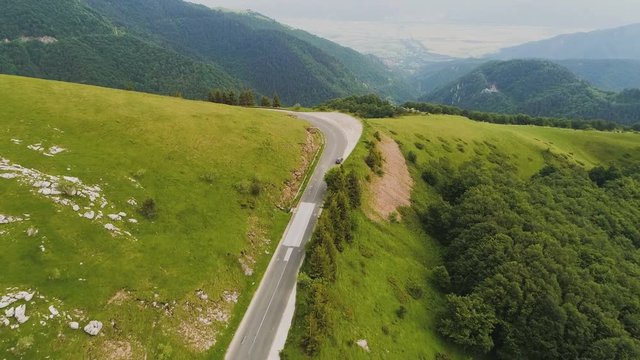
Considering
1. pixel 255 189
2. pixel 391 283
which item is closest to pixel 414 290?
pixel 391 283

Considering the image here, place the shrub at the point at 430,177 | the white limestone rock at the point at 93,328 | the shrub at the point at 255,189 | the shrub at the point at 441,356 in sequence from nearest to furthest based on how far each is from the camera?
the white limestone rock at the point at 93,328
the shrub at the point at 441,356
the shrub at the point at 255,189
the shrub at the point at 430,177

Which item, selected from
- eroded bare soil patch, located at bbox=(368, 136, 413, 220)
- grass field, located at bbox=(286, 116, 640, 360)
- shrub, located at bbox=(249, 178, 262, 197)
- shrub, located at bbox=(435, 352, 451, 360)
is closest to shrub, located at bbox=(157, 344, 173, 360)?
grass field, located at bbox=(286, 116, 640, 360)

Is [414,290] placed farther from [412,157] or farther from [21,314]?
[21,314]

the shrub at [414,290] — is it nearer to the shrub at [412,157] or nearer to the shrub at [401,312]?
the shrub at [401,312]

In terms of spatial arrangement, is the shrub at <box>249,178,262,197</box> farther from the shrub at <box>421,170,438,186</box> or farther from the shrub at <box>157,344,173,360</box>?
the shrub at <box>421,170,438,186</box>

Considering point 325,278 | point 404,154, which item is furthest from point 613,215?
point 325,278

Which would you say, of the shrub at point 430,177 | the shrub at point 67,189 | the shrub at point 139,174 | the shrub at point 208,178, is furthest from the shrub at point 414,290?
the shrub at point 67,189
